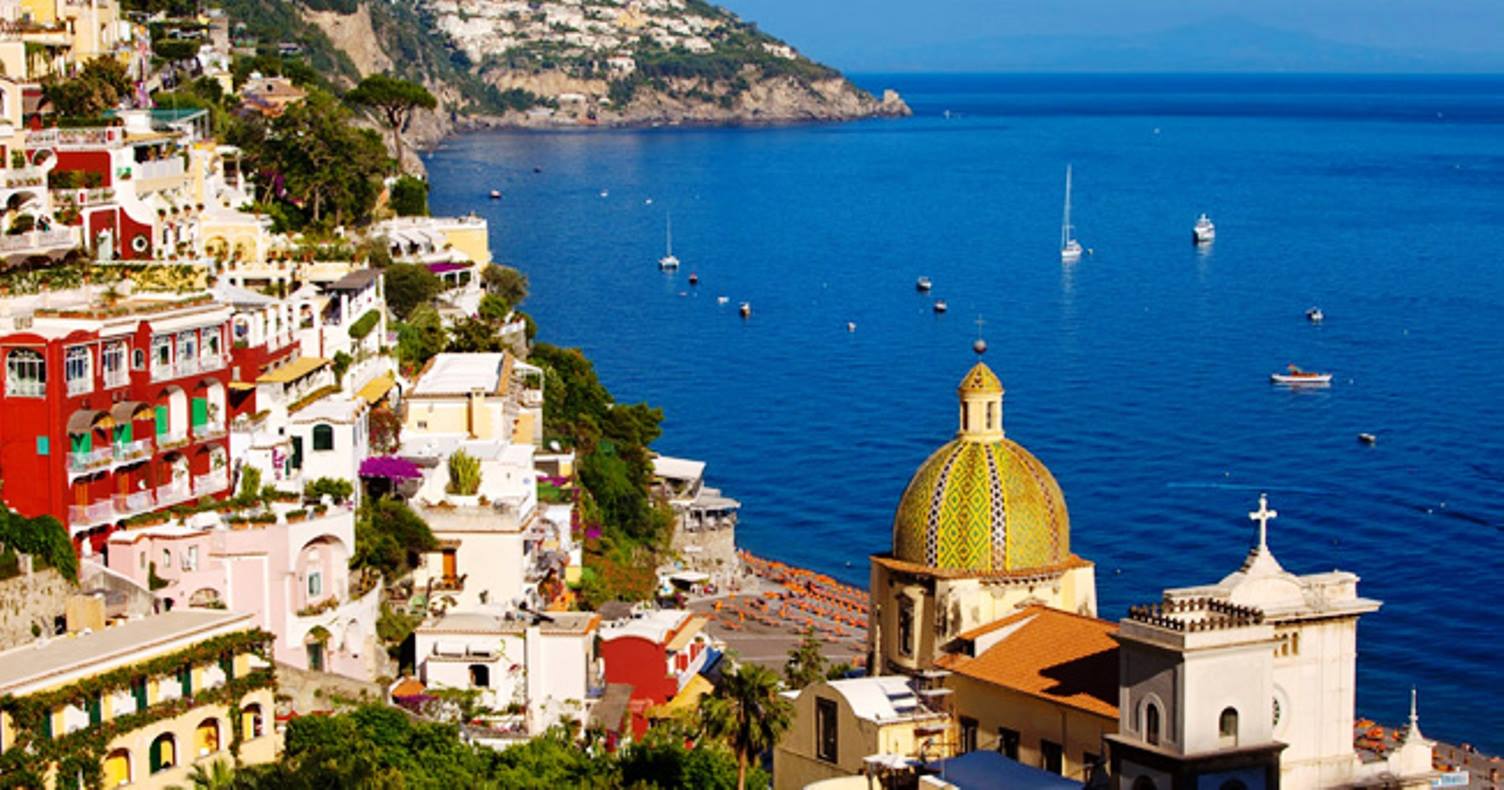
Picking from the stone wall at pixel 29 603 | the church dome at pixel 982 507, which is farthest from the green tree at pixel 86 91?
the church dome at pixel 982 507

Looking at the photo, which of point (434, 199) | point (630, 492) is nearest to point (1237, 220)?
point (434, 199)

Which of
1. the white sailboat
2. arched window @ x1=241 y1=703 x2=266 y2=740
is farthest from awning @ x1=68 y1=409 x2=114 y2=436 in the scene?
the white sailboat

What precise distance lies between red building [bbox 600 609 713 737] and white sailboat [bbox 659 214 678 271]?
3453 inches

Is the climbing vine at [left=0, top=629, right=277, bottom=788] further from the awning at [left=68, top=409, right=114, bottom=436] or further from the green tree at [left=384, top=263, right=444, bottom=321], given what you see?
the green tree at [left=384, top=263, right=444, bottom=321]

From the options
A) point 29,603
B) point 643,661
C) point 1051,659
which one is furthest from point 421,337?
point 1051,659

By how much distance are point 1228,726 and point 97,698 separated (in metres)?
15.3

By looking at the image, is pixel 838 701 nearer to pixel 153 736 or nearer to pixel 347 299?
pixel 153 736

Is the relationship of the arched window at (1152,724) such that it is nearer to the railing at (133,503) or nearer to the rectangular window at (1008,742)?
the rectangular window at (1008,742)

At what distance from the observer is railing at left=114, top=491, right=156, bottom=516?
3869cm

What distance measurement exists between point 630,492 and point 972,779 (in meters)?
30.7

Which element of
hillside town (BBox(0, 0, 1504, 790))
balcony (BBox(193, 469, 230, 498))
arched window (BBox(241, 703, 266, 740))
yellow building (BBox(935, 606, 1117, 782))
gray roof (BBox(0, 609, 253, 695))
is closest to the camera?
hillside town (BBox(0, 0, 1504, 790))

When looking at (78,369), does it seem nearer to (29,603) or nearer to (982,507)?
(29,603)

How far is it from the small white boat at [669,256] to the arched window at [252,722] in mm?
90702

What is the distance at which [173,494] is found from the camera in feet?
131
